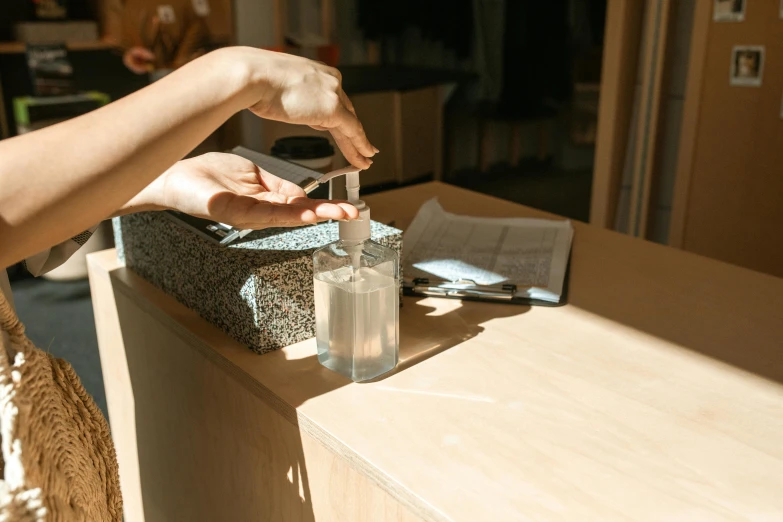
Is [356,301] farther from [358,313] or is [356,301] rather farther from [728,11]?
[728,11]

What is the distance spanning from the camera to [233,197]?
73 centimetres

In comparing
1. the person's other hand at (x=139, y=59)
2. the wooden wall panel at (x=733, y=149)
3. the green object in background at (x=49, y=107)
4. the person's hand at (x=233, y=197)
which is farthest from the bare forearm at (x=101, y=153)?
the person's other hand at (x=139, y=59)

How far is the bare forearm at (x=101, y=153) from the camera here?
504 millimetres

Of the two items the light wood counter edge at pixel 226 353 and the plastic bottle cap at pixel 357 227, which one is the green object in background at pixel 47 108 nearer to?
the light wood counter edge at pixel 226 353

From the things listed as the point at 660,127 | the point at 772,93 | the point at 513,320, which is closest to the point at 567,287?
the point at 513,320

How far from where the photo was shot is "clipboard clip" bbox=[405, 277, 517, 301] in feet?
3.08

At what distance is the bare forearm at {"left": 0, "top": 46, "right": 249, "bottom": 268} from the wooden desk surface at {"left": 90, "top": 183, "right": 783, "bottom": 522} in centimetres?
28

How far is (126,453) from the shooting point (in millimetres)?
1104

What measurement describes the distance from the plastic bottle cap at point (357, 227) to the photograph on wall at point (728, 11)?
1.79m

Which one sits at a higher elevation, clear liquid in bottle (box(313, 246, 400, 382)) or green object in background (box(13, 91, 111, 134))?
green object in background (box(13, 91, 111, 134))

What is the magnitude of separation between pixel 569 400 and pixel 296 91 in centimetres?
40

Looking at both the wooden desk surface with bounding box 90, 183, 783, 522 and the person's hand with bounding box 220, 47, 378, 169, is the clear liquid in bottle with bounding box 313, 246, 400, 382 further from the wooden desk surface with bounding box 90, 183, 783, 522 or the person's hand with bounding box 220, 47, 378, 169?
the person's hand with bounding box 220, 47, 378, 169

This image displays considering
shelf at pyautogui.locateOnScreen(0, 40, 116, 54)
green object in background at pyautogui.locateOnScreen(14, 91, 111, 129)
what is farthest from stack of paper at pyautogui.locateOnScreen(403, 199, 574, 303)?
shelf at pyautogui.locateOnScreen(0, 40, 116, 54)

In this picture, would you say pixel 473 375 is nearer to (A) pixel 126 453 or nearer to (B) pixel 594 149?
(A) pixel 126 453
